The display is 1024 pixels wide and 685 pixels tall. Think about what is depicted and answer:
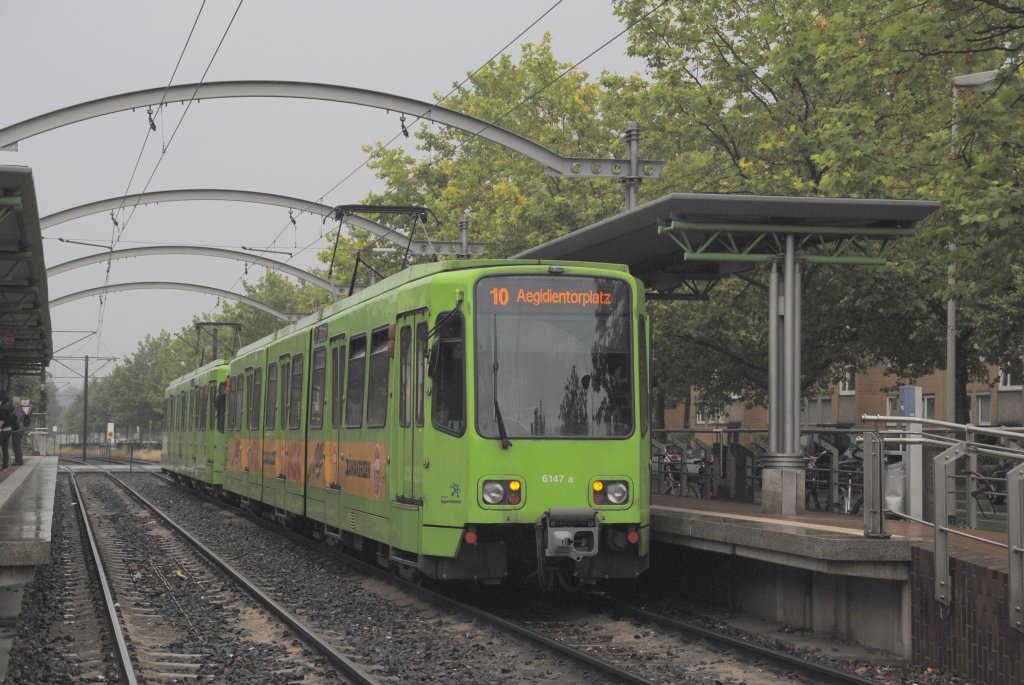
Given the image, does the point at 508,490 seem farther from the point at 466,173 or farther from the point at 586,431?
the point at 466,173

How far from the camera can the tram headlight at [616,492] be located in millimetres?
13070

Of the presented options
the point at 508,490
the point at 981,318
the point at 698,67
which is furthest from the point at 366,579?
the point at 698,67

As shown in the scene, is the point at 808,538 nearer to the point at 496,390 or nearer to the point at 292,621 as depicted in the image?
the point at 496,390

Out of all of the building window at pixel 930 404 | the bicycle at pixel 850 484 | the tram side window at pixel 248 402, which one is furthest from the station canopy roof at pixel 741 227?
the building window at pixel 930 404

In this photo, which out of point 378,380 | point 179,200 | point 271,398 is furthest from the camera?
point 179,200

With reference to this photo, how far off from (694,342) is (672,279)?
7.95 metres

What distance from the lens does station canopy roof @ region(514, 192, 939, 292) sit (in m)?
14.2

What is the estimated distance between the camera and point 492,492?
41.7 feet

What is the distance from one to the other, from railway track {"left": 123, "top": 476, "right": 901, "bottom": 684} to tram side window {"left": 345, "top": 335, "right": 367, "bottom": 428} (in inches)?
102

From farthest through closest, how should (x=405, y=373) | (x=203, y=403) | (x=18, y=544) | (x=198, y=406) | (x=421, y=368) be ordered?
(x=198, y=406) < (x=203, y=403) < (x=405, y=373) < (x=421, y=368) < (x=18, y=544)

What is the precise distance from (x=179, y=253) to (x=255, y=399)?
17.0 metres

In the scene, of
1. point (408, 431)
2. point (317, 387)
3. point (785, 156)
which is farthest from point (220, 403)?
point (408, 431)

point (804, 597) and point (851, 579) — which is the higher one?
point (851, 579)

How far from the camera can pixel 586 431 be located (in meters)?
13.1
